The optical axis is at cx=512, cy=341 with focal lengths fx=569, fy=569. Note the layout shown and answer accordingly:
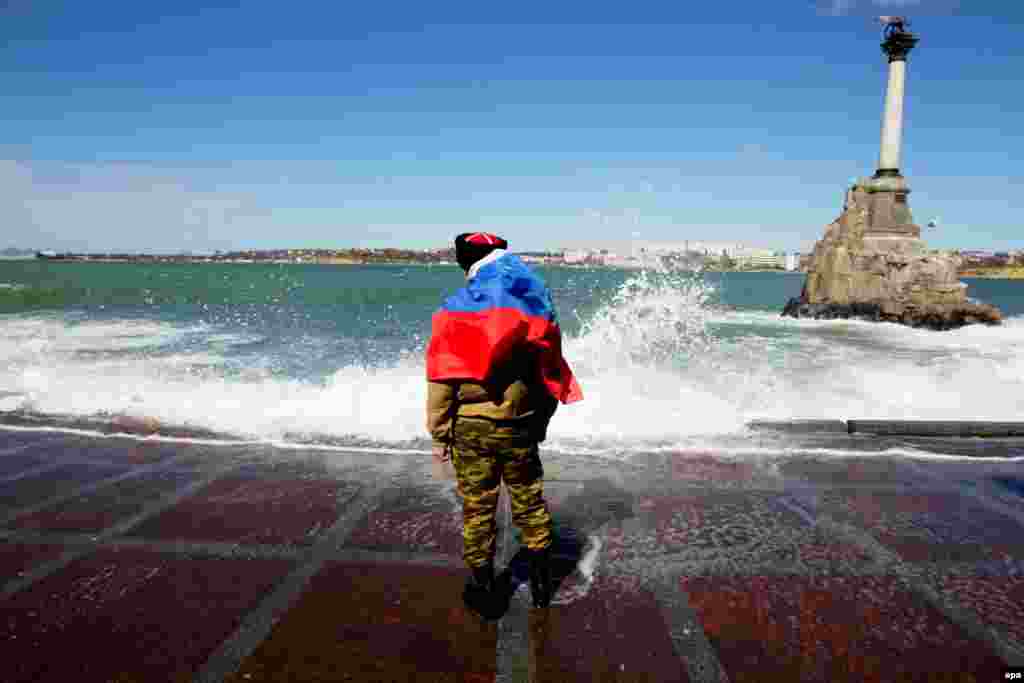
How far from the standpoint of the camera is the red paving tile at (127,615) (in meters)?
2.63

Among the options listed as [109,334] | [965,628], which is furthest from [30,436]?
[109,334]

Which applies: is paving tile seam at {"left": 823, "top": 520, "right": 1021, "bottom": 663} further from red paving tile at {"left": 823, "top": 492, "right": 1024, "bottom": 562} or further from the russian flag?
the russian flag

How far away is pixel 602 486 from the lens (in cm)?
511

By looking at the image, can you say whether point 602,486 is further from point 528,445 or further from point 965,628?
point 965,628

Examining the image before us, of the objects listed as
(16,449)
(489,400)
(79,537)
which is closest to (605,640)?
(489,400)

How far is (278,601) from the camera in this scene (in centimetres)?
319

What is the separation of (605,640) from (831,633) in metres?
1.19

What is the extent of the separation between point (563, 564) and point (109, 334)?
2325 cm

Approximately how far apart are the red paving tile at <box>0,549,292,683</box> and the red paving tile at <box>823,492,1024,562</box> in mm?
4186

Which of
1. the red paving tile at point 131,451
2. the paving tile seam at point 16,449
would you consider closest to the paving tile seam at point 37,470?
the red paving tile at point 131,451

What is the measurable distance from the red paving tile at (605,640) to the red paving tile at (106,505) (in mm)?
3403

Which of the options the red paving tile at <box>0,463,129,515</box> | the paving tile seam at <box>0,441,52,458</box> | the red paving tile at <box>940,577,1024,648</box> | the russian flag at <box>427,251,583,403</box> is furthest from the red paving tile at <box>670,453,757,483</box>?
the paving tile seam at <box>0,441,52,458</box>

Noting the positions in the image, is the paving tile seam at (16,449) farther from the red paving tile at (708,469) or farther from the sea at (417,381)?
the red paving tile at (708,469)

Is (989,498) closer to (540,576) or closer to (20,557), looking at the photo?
(540,576)
